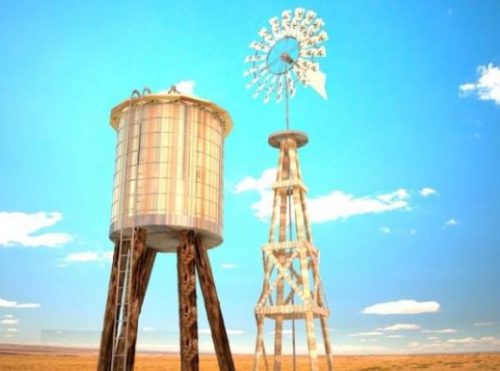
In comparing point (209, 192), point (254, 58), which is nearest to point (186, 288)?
point (209, 192)

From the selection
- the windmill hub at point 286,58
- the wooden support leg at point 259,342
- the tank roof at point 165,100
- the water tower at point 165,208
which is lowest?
the wooden support leg at point 259,342

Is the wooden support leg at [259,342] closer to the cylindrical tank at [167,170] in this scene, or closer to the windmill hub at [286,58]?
the cylindrical tank at [167,170]

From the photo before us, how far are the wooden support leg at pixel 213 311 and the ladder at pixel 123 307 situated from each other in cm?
263

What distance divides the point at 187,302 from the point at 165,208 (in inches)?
135

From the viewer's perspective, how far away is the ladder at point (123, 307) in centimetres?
1784

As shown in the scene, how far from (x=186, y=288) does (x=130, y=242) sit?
8.55ft

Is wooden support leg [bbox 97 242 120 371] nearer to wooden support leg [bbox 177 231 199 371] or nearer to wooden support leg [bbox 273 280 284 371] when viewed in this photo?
wooden support leg [bbox 177 231 199 371]

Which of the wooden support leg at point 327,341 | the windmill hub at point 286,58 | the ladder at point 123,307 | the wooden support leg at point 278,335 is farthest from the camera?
the windmill hub at point 286,58

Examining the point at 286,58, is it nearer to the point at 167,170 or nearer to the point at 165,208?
the point at 167,170

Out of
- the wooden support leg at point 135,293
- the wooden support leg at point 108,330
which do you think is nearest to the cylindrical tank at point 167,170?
the wooden support leg at point 135,293

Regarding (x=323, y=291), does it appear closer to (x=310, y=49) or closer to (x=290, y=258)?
(x=290, y=258)

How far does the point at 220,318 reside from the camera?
809 inches

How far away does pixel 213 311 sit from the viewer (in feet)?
66.7

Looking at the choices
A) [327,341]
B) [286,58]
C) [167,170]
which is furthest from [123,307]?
[286,58]
